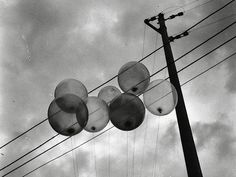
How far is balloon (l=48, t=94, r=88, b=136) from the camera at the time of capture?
177 inches

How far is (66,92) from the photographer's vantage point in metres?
5.09

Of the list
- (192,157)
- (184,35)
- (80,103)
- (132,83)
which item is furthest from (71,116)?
(184,35)

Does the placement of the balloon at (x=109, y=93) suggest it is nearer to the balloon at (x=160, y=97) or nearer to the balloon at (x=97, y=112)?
the balloon at (x=97, y=112)

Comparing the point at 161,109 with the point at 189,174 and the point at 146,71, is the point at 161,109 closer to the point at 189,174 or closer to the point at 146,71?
the point at 146,71

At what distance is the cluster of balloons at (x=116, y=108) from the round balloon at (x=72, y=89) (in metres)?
0.11

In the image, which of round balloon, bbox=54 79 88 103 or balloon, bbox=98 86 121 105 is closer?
round balloon, bbox=54 79 88 103

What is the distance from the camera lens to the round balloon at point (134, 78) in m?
4.87

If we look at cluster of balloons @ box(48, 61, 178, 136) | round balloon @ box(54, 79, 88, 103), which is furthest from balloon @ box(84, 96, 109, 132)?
round balloon @ box(54, 79, 88, 103)

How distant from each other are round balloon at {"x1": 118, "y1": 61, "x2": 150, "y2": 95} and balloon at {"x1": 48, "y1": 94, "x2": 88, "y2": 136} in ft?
2.89

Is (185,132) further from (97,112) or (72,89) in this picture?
(72,89)

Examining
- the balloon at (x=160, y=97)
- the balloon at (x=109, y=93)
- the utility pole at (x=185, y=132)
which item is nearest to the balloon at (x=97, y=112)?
the balloon at (x=109, y=93)

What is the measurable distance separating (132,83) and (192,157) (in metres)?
1.65

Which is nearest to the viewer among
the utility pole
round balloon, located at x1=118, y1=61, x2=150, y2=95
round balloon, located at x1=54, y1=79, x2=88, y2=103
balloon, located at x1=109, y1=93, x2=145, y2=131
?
the utility pole

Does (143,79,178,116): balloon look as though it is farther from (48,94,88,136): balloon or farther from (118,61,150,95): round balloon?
(48,94,88,136): balloon
